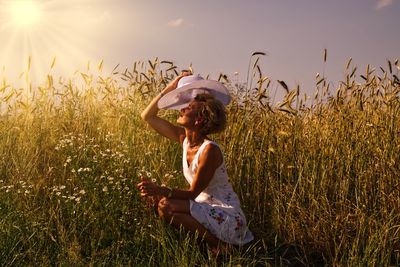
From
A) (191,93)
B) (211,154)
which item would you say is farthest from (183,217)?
(191,93)

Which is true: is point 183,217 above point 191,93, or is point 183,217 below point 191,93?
below

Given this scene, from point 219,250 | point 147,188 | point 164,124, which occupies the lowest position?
point 219,250

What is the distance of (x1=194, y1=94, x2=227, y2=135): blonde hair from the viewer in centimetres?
368

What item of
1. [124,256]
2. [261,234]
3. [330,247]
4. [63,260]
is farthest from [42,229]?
[330,247]

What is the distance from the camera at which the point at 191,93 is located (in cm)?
380

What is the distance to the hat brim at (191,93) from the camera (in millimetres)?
3754

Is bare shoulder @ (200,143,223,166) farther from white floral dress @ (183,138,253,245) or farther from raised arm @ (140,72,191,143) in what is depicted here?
raised arm @ (140,72,191,143)

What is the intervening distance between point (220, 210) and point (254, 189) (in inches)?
24.6

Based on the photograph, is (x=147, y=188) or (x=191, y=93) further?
Result: (x=191, y=93)

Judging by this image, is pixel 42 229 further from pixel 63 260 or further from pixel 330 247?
pixel 330 247

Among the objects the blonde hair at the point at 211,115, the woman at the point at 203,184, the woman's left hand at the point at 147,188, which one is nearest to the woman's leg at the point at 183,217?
the woman at the point at 203,184

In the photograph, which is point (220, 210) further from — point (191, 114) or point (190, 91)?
point (190, 91)

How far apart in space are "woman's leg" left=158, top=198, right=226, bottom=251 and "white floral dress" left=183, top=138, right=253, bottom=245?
0.10ft

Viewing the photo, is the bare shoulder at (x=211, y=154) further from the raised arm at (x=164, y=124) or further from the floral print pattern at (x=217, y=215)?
the raised arm at (x=164, y=124)
